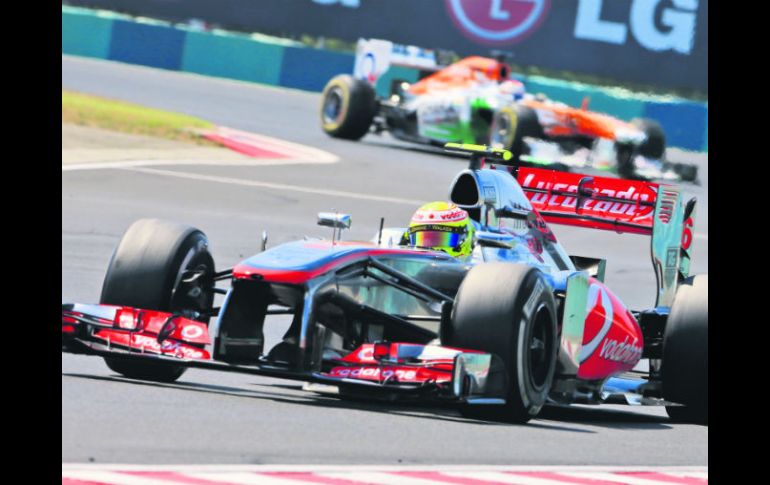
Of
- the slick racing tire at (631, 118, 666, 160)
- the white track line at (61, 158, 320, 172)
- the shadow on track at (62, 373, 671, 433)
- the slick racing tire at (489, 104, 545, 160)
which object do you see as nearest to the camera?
the shadow on track at (62, 373, 671, 433)

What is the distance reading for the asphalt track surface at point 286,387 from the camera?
22.6ft

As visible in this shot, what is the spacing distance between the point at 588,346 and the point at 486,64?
1729 centimetres

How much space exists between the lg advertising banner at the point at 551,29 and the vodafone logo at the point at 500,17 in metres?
0.02

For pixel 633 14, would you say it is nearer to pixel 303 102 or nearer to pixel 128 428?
pixel 303 102

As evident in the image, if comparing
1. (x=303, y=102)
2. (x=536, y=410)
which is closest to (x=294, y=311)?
(x=536, y=410)

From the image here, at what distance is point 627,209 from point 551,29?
2492cm

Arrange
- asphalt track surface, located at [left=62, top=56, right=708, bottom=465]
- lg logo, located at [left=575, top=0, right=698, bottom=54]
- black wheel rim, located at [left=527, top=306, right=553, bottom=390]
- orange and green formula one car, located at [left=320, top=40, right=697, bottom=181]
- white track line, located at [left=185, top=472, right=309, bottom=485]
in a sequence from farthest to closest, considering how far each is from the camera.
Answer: lg logo, located at [left=575, top=0, right=698, bottom=54]
orange and green formula one car, located at [left=320, top=40, right=697, bottom=181]
black wheel rim, located at [left=527, top=306, right=553, bottom=390]
asphalt track surface, located at [left=62, top=56, right=708, bottom=465]
white track line, located at [left=185, top=472, right=309, bottom=485]

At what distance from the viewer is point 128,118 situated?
25750 mm

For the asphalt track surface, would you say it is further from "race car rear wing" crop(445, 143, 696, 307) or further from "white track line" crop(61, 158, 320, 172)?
"race car rear wing" crop(445, 143, 696, 307)

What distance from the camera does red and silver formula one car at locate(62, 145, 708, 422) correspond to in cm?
809

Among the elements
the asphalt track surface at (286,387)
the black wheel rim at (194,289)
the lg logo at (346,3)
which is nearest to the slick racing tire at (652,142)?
the asphalt track surface at (286,387)

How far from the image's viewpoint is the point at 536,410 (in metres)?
8.45

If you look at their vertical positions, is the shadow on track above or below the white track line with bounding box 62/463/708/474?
above

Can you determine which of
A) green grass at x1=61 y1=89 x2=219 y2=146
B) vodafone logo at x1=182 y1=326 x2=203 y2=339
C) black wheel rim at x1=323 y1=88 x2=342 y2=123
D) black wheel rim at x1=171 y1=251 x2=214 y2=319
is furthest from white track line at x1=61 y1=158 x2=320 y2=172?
vodafone logo at x1=182 y1=326 x2=203 y2=339
